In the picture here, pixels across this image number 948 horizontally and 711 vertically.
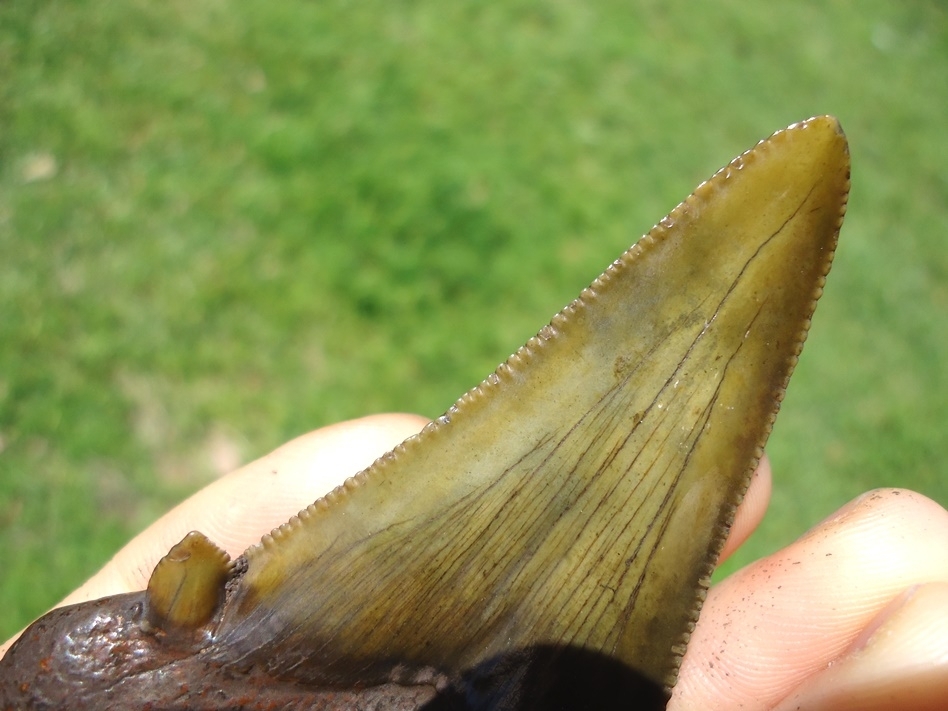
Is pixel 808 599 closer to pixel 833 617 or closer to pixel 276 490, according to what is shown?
pixel 833 617

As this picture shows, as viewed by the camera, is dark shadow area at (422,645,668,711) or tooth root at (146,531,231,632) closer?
tooth root at (146,531,231,632)

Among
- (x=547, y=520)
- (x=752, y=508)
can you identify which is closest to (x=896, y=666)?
(x=752, y=508)

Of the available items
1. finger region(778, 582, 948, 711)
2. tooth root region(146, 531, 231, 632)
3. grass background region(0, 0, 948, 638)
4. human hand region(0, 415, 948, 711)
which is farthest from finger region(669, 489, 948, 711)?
grass background region(0, 0, 948, 638)

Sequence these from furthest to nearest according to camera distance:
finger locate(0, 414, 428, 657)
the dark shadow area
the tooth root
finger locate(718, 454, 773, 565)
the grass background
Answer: the grass background
finger locate(0, 414, 428, 657)
finger locate(718, 454, 773, 565)
the dark shadow area
the tooth root

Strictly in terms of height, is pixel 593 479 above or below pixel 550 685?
above

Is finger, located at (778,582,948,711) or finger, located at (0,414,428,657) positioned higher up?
finger, located at (0,414,428,657)

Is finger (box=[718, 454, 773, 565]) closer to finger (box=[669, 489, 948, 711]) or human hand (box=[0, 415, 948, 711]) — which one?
human hand (box=[0, 415, 948, 711])

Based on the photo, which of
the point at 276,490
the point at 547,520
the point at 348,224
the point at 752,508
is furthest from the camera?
the point at 348,224

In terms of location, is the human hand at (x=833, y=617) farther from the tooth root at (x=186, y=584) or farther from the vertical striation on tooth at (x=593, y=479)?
the tooth root at (x=186, y=584)
